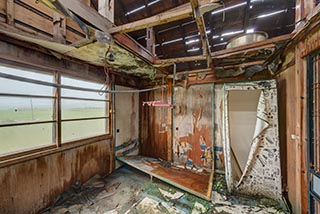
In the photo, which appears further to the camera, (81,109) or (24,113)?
(81,109)

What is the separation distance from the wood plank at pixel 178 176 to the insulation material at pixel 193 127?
0.38 metres

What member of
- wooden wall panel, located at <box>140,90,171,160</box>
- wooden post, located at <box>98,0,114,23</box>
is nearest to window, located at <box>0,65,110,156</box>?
wooden post, located at <box>98,0,114,23</box>

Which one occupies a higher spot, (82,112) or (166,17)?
(166,17)

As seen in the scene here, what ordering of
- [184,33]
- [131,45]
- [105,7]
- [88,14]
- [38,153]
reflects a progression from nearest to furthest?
[88,14], [105,7], [131,45], [38,153], [184,33]

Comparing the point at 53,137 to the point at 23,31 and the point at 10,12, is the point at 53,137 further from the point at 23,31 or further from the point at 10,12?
the point at 10,12

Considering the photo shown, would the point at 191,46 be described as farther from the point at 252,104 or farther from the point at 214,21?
the point at 252,104

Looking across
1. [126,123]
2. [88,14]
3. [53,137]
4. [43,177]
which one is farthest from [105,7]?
[126,123]

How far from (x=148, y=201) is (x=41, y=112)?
7.55 feet

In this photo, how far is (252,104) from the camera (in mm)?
3131

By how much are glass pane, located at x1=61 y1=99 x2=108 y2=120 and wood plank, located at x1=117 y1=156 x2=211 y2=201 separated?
1312 mm

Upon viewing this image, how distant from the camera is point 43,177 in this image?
233 centimetres

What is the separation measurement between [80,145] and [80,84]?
1222mm

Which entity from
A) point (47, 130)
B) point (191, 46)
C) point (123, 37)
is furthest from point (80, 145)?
point (191, 46)

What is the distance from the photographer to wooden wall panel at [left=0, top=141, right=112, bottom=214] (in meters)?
1.97
